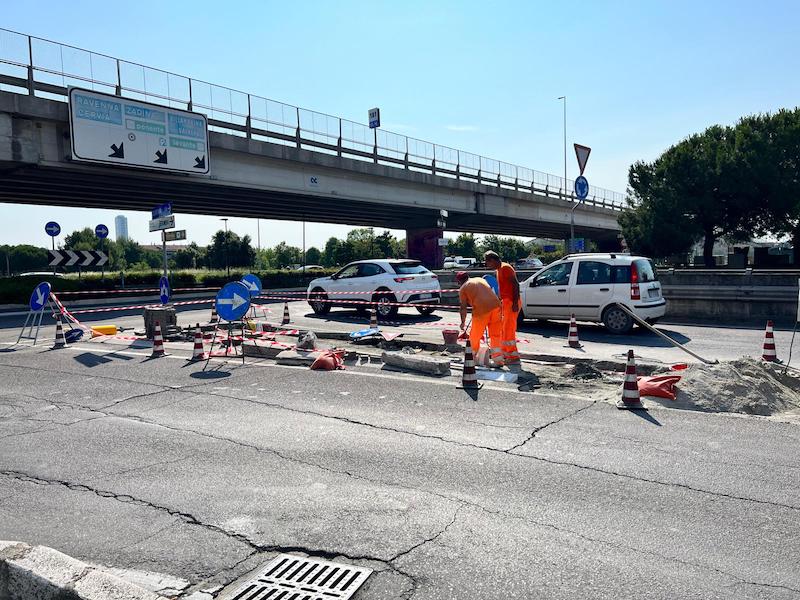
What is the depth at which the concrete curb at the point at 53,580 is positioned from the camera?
2775 mm

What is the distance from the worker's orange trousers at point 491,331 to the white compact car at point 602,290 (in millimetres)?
4955

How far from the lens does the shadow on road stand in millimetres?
12109

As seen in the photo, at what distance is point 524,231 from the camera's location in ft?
216

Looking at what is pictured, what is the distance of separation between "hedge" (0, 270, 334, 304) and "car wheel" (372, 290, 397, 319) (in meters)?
15.6

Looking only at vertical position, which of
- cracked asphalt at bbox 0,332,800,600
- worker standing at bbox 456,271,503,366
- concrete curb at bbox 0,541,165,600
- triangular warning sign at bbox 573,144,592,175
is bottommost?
cracked asphalt at bbox 0,332,800,600

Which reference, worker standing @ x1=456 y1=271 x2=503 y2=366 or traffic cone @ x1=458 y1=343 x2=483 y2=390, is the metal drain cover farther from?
worker standing @ x1=456 y1=271 x2=503 y2=366

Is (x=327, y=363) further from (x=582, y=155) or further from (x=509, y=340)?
(x=582, y=155)

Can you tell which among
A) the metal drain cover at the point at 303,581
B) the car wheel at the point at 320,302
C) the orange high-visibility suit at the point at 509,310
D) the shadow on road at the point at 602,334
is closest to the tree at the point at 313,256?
the car wheel at the point at 320,302

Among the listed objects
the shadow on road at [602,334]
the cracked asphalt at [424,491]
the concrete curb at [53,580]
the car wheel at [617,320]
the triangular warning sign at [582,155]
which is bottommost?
the cracked asphalt at [424,491]

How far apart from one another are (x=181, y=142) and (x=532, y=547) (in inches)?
949

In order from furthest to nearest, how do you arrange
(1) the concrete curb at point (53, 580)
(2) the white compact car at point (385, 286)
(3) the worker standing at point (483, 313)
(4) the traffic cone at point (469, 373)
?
(2) the white compact car at point (385, 286)
(3) the worker standing at point (483, 313)
(4) the traffic cone at point (469, 373)
(1) the concrete curb at point (53, 580)

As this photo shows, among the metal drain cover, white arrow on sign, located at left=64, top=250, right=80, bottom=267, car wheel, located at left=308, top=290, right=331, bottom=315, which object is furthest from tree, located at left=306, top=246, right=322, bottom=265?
the metal drain cover

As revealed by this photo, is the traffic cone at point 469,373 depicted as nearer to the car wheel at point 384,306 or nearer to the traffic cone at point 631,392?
the traffic cone at point 631,392

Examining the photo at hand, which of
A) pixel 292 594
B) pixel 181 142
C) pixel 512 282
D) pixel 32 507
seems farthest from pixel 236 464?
pixel 181 142
